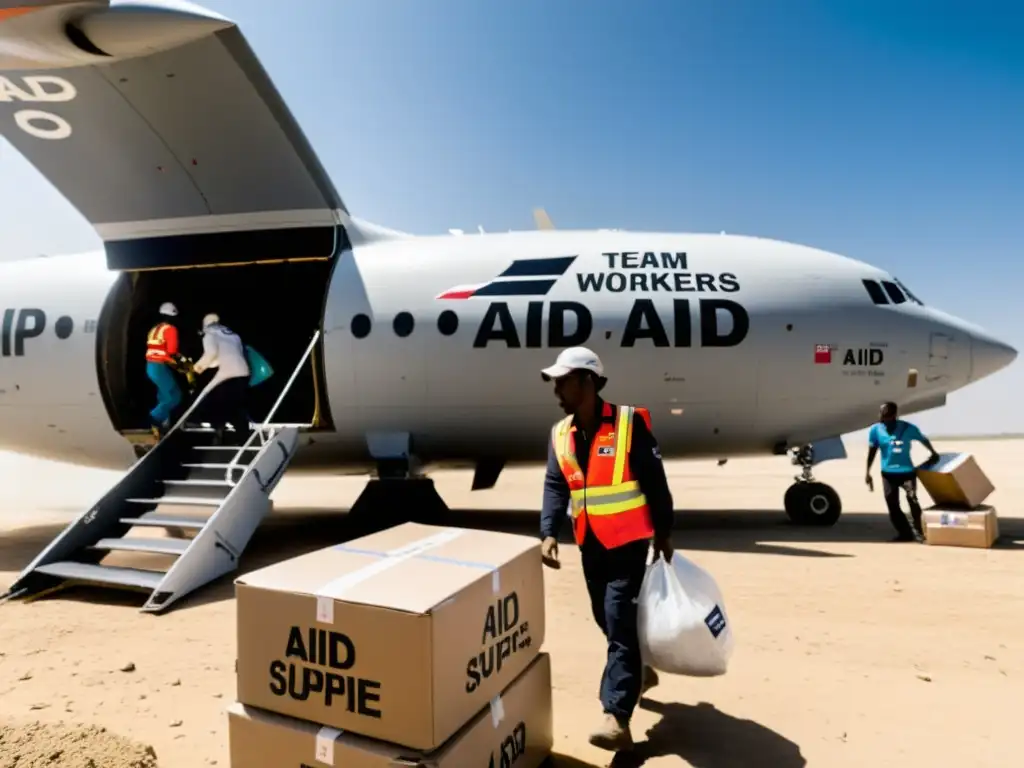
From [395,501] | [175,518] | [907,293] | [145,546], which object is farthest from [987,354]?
[145,546]

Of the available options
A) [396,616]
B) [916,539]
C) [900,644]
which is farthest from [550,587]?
[916,539]

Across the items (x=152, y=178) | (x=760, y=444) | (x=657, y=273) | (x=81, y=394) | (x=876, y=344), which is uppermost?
(x=152, y=178)

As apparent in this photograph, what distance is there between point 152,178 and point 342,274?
324 cm

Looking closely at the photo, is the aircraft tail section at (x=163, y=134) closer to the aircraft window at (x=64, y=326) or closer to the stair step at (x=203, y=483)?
the aircraft window at (x=64, y=326)

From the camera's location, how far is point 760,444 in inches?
408

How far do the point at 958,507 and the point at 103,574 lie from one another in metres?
10.8

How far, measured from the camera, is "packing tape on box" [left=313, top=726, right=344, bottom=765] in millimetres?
2523

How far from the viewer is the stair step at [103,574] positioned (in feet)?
21.8

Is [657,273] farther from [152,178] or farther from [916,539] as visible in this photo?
[152,178]

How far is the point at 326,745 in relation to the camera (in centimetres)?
254

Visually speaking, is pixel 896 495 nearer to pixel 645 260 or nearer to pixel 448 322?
pixel 645 260

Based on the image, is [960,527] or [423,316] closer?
[960,527]

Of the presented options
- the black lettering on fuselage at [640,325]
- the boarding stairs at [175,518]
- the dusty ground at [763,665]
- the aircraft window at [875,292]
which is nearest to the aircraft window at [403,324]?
the black lettering on fuselage at [640,325]

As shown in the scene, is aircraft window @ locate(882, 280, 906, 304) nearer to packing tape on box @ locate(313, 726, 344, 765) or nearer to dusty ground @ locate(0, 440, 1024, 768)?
dusty ground @ locate(0, 440, 1024, 768)
